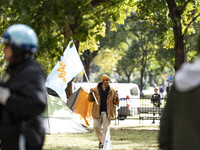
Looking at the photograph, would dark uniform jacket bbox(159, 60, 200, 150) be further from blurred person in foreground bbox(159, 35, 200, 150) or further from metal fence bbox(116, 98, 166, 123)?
metal fence bbox(116, 98, 166, 123)

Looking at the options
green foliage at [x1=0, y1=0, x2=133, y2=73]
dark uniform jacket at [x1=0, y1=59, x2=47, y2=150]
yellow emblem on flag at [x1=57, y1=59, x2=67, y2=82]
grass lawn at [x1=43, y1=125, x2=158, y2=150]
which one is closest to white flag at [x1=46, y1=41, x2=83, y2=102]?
yellow emblem on flag at [x1=57, y1=59, x2=67, y2=82]

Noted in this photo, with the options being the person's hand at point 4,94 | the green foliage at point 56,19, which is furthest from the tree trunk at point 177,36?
the person's hand at point 4,94

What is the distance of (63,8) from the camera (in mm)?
7461

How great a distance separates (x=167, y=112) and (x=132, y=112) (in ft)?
69.7

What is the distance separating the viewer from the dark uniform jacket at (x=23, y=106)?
12.2ft

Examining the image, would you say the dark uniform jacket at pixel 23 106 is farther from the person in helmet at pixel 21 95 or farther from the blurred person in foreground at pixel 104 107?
the blurred person in foreground at pixel 104 107

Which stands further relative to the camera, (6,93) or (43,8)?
(43,8)

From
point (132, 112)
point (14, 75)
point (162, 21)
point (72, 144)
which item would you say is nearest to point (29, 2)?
point (14, 75)

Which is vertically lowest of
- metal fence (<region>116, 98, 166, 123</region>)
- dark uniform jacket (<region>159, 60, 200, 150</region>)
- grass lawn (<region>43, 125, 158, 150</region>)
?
grass lawn (<region>43, 125, 158, 150</region>)

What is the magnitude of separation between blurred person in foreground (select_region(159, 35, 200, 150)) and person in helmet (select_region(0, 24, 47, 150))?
39.8 inches

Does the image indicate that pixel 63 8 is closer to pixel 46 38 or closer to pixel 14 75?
pixel 46 38

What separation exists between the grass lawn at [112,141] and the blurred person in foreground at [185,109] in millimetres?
9024

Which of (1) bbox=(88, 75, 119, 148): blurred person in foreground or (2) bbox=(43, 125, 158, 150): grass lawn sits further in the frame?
(2) bbox=(43, 125, 158, 150): grass lawn

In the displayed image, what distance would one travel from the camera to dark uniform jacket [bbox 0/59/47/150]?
12.2 feet
